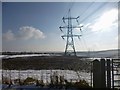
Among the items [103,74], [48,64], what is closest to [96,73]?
[103,74]

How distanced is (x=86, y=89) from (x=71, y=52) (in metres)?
7.27

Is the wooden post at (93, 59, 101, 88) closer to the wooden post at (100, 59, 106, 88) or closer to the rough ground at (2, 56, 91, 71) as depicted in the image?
the wooden post at (100, 59, 106, 88)

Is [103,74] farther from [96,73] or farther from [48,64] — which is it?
[48,64]

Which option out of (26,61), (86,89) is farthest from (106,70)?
(26,61)

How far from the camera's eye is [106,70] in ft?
15.1

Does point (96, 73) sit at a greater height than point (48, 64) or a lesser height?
greater

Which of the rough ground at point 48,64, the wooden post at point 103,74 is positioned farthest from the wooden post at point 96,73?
the rough ground at point 48,64

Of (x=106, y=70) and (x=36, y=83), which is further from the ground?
(x=106, y=70)

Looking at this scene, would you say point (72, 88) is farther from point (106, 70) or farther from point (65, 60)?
point (65, 60)

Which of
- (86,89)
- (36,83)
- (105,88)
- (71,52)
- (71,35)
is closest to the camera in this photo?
(105,88)

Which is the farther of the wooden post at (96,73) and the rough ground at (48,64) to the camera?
the rough ground at (48,64)

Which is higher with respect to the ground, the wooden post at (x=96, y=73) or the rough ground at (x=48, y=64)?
the wooden post at (x=96, y=73)

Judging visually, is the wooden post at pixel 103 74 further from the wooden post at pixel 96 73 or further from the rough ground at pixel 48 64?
the rough ground at pixel 48 64

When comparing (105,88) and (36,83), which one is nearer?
(105,88)
